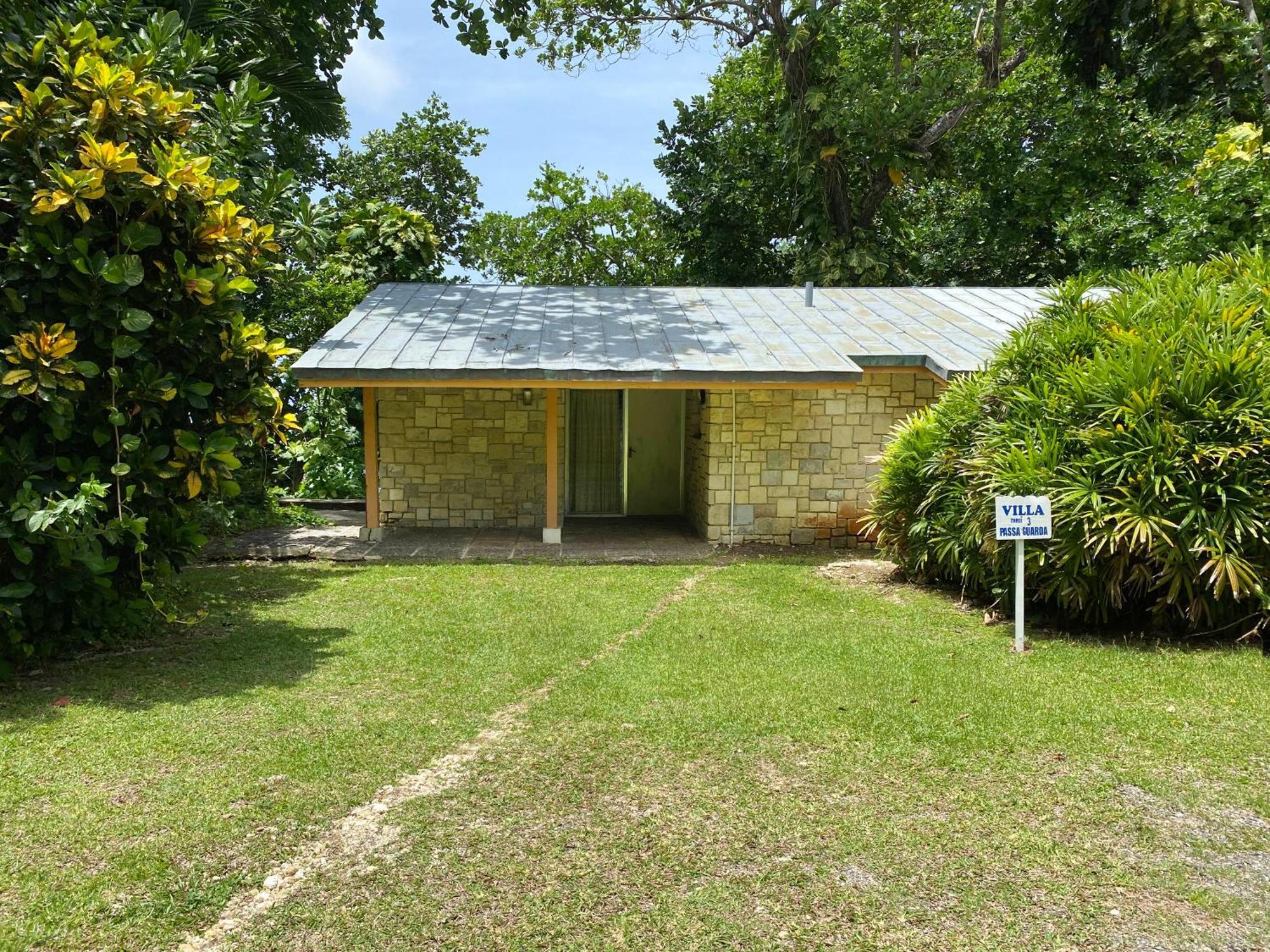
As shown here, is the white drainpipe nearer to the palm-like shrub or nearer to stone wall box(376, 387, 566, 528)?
stone wall box(376, 387, 566, 528)

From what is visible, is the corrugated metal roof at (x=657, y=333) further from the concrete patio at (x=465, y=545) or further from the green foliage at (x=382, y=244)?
the green foliage at (x=382, y=244)

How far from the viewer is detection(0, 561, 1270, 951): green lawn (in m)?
3.34

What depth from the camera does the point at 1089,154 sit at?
16.7m

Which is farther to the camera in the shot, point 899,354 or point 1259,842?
point 899,354

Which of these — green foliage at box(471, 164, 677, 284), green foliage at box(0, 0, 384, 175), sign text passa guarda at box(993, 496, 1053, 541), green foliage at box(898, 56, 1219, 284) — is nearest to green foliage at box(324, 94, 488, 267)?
green foliage at box(471, 164, 677, 284)

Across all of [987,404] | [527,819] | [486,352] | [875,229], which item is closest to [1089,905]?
[527,819]

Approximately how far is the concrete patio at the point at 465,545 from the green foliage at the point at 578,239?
12.9 m

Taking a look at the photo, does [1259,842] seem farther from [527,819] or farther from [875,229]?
[875,229]

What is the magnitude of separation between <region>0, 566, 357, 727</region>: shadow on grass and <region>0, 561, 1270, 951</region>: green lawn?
3cm

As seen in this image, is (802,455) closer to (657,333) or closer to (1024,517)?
(657,333)

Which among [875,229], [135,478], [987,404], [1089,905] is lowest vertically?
[1089,905]

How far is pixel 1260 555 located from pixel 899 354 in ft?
16.7

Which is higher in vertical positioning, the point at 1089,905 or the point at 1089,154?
the point at 1089,154

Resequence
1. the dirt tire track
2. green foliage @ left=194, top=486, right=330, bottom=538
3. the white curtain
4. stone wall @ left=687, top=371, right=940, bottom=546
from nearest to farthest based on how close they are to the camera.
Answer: the dirt tire track, stone wall @ left=687, top=371, right=940, bottom=546, green foliage @ left=194, top=486, right=330, bottom=538, the white curtain
